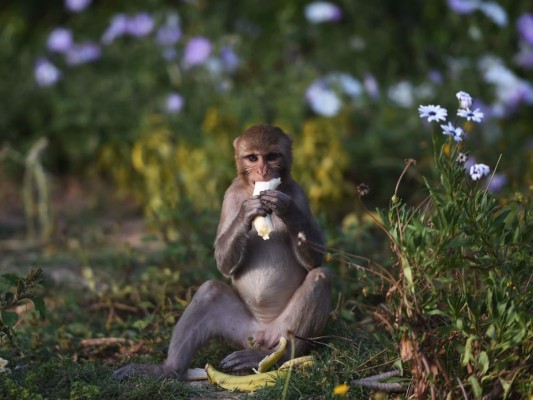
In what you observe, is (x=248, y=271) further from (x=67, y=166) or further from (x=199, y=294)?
(x=67, y=166)

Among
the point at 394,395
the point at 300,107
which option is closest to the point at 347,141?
the point at 300,107

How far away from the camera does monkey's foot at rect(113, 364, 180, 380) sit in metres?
4.72

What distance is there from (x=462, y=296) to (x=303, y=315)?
3.04 ft

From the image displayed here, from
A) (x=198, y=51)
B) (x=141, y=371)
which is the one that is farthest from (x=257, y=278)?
(x=198, y=51)

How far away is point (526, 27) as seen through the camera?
10273mm

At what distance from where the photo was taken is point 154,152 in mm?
8453

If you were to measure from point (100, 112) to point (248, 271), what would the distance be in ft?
16.7

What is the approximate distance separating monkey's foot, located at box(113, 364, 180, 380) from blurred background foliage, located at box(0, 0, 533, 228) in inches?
113

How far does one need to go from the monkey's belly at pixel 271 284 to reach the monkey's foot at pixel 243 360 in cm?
25

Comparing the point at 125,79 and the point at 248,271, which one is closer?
the point at 248,271

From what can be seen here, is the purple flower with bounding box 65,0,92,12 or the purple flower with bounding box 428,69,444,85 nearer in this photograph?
the purple flower with bounding box 428,69,444,85

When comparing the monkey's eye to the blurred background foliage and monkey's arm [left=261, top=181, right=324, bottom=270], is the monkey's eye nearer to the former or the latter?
monkey's arm [left=261, top=181, right=324, bottom=270]

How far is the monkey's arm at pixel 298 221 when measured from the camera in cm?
458

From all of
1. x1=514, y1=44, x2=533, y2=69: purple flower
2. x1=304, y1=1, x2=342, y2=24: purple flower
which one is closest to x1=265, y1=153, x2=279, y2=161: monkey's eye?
x1=304, y1=1, x2=342, y2=24: purple flower
